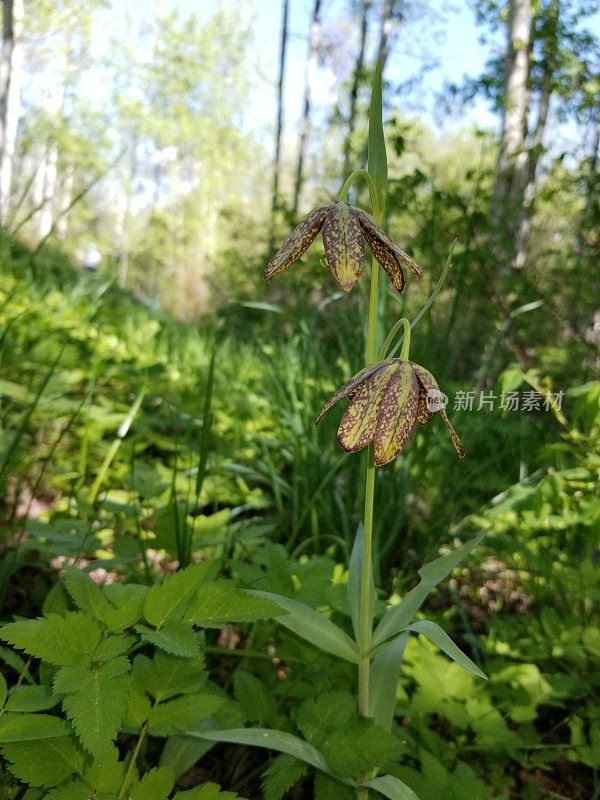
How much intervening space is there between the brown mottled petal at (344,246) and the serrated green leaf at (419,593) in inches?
13.9

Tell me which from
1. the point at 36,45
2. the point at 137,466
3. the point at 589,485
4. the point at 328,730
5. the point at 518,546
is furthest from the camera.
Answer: the point at 36,45

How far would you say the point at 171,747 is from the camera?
2.79ft

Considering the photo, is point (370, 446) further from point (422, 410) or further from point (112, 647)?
point (112, 647)

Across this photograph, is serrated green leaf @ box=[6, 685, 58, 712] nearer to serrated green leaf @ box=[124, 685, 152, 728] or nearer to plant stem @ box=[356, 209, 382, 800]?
serrated green leaf @ box=[124, 685, 152, 728]

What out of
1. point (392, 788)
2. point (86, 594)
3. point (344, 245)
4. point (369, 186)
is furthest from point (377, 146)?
point (392, 788)

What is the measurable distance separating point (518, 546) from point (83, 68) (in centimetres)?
2174

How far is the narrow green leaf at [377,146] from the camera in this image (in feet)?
2.33

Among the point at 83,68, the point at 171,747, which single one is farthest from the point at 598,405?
the point at 83,68

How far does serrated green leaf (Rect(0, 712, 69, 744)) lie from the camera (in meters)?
0.59

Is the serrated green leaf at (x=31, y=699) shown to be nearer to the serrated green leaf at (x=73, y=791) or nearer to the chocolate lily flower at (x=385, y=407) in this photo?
the serrated green leaf at (x=73, y=791)

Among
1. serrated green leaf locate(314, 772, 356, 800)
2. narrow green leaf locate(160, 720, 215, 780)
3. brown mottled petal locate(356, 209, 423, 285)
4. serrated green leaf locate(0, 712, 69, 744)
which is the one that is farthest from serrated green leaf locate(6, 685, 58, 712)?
brown mottled petal locate(356, 209, 423, 285)

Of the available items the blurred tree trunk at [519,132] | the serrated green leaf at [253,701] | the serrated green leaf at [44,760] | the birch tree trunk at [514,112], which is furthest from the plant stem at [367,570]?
the birch tree trunk at [514,112]

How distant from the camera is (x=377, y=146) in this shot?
2.43ft

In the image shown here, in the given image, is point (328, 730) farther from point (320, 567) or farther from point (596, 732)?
point (596, 732)
